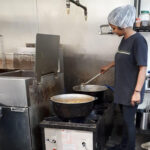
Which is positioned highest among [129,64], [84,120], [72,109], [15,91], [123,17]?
[123,17]

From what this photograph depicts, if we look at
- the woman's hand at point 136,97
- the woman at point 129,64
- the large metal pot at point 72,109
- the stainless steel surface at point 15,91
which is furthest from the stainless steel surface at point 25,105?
the woman's hand at point 136,97

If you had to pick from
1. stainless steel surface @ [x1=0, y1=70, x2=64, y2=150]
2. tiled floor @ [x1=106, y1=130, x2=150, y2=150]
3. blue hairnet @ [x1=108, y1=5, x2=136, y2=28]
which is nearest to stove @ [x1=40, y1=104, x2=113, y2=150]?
Answer: stainless steel surface @ [x1=0, y1=70, x2=64, y2=150]

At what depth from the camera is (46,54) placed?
159cm

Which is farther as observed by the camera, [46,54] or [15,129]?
[46,54]

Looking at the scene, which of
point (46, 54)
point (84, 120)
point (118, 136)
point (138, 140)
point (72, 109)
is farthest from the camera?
point (118, 136)

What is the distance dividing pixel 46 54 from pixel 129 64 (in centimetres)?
73

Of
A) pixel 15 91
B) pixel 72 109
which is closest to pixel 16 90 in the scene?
pixel 15 91

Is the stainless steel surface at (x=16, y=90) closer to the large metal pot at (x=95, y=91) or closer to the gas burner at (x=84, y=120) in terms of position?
the gas burner at (x=84, y=120)

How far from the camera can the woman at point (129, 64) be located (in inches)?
51.3

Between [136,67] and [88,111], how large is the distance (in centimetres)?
51

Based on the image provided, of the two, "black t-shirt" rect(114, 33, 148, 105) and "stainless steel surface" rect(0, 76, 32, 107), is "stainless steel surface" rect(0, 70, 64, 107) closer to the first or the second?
"stainless steel surface" rect(0, 76, 32, 107)

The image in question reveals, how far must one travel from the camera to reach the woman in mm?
1302

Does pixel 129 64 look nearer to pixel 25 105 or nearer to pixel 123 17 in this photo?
pixel 123 17

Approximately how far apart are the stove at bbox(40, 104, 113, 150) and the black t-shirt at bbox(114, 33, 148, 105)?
0.92 ft
